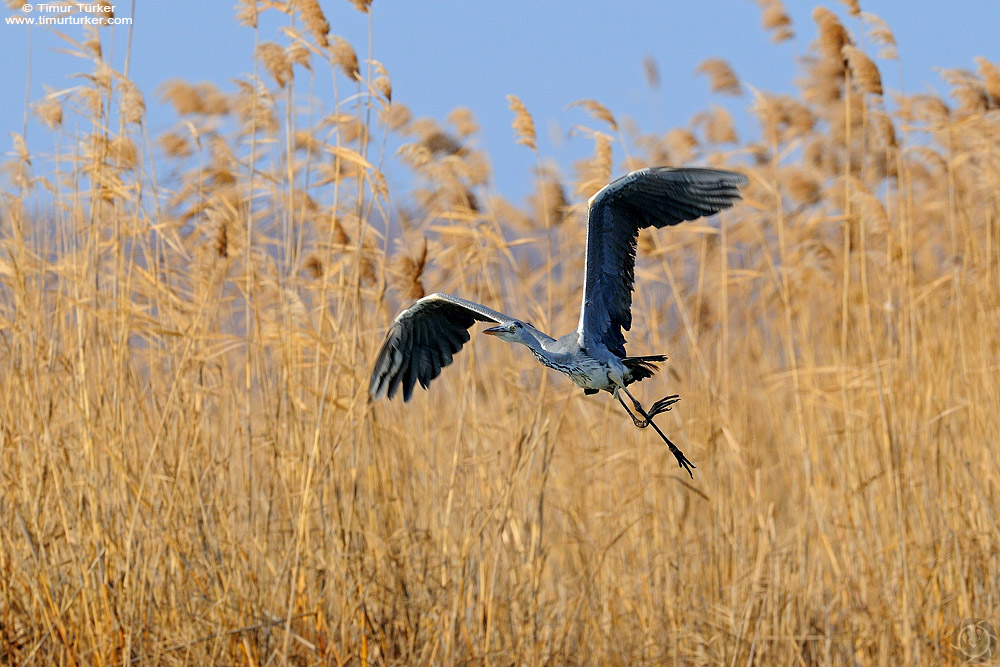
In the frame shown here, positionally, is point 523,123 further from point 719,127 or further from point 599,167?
point 719,127

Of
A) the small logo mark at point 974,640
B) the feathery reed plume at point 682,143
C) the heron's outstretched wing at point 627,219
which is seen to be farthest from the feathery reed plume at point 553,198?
the small logo mark at point 974,640

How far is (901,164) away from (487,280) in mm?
1859

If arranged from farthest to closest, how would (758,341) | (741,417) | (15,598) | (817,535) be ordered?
(758,341)
(741,417)
(817,535)
(15,598)

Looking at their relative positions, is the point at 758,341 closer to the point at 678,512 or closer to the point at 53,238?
the point at 678,512

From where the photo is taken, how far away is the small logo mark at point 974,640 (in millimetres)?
3629

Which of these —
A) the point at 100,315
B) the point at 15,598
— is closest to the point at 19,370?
the point at 100,315

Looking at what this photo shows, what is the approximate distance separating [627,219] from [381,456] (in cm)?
111

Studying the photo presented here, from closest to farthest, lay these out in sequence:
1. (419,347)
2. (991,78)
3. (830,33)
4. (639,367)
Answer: (639,367), (419,347), (830,33), (991,78)

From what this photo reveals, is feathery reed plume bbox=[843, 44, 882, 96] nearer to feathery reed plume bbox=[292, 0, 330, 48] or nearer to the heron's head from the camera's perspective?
feathery reed plume bbox=[292, 0, 330, 48]

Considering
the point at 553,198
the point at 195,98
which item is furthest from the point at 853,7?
the point at 195,98

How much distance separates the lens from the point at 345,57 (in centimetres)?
354

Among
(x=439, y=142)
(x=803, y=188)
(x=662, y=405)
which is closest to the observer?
(x=662, y=405)

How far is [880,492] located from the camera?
13.2 feet

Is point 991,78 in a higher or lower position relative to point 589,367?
higher
